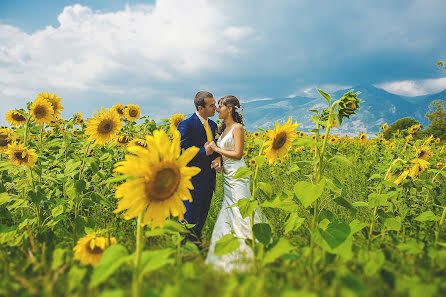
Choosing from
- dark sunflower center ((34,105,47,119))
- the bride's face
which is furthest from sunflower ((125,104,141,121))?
the bride's face

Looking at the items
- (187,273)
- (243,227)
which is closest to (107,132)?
(243,227)

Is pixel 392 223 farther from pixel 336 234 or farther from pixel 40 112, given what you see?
pixel 40 112

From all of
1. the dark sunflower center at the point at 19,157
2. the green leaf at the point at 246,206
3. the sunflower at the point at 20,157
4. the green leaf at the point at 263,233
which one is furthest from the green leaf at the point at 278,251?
the dark sunflower center at the point at 19,157

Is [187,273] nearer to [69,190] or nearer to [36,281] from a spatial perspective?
[36,281]

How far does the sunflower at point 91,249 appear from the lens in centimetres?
131

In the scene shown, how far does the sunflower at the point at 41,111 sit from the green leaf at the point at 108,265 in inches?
133

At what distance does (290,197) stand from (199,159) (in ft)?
5.42

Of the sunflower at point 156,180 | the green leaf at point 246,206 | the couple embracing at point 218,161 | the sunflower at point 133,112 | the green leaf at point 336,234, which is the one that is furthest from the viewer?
the sunflower at point 133,112

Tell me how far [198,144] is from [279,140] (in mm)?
1376

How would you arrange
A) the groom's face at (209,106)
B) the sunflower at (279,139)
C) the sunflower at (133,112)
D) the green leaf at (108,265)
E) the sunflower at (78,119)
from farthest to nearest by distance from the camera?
the sunflower at (133,112) < the sunflower at (78,119) < the groom's face at (209,106) < the sunflower at (279,139) < the green leaf at (108,265)

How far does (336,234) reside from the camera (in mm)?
1296

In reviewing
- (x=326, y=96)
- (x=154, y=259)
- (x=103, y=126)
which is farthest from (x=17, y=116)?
(x=326, y=96)

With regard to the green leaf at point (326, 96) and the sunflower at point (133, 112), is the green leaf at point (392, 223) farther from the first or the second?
the sunflower at point (133, 112)

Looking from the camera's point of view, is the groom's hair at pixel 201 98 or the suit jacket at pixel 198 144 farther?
the groom's hair at pixel 201 98
